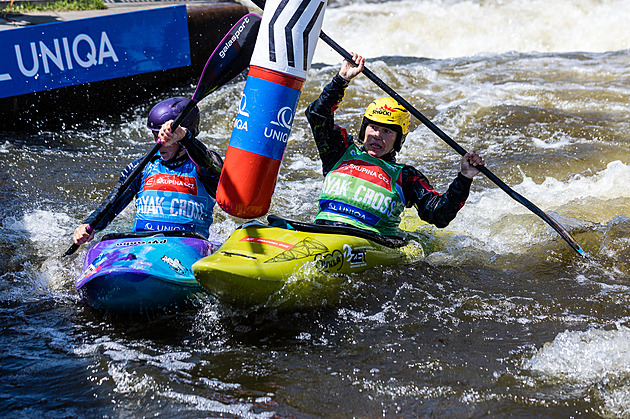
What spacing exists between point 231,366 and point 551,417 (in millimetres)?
1579

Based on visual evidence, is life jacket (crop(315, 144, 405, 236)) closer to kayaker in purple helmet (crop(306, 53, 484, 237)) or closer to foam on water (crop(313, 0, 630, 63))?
kayaker in purple helmet (crop(306, 53, 484, 237))

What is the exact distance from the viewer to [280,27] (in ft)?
12.3

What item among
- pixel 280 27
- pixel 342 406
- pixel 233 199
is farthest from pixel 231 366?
pixel 280 27

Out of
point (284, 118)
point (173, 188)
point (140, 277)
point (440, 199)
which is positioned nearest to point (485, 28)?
point (440, 199)

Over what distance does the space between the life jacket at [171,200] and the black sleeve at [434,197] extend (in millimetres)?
1495

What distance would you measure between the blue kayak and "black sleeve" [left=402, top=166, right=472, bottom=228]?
1.62m

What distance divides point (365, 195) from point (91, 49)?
552 centimetres

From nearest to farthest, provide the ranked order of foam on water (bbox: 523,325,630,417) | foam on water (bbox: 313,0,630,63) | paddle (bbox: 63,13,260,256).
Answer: foam on water (bbox: 523,325,630,417) → paddle (bbox: 63,13,260,256) → foam on water (bbox: 313,0,630,63)

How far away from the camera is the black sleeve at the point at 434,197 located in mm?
4406

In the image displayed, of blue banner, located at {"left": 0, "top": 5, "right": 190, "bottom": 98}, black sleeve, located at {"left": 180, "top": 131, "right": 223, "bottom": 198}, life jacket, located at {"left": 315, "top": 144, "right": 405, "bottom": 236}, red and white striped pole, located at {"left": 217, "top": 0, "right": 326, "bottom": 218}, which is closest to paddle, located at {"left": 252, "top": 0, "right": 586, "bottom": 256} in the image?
life jacket, located at {"left": 315, "top": 144, "right": 405, "bottom": 236}

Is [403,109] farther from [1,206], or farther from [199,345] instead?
[1,206]

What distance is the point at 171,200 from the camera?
4453mm

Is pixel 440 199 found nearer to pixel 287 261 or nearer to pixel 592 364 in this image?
pixel 287 261

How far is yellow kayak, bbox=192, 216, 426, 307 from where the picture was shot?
11.9 ft
